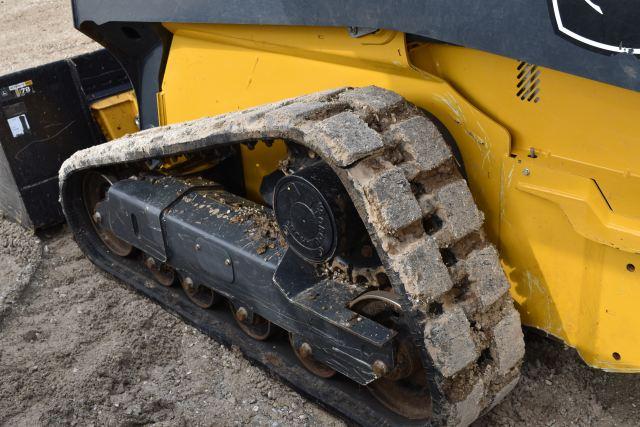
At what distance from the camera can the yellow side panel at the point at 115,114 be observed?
4223 millimetres

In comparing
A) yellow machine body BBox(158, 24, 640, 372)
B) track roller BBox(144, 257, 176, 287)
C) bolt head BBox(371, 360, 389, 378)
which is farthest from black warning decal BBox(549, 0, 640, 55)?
track roller BBox(144, 257, 176, 287)

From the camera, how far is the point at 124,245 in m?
3.69

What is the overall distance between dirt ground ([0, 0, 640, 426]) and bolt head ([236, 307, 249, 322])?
0.15m

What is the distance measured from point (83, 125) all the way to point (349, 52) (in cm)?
215

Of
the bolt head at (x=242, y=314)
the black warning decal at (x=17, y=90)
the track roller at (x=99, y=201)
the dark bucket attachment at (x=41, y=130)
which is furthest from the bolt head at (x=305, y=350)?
the black warning decal at (x=17, y=90)

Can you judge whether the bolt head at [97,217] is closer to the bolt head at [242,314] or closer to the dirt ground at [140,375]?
the dirt ground at [140,375]

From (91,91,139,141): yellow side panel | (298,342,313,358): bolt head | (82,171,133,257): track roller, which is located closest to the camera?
(298,342,313,358): bolt head

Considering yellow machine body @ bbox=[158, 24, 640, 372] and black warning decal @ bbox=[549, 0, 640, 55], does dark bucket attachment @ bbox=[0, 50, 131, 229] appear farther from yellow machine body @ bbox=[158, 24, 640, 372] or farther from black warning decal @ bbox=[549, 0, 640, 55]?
black warning decal @ bbox=[549, 0, 640, 55]

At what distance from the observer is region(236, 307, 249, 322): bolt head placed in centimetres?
293

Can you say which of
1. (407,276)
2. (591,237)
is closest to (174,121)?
(407,276)

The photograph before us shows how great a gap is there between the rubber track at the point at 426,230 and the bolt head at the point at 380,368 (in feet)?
0.53

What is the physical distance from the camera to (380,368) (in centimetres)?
229

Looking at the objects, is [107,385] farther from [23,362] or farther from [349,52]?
[349,52]

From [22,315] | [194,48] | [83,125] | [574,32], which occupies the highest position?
[574,32]
